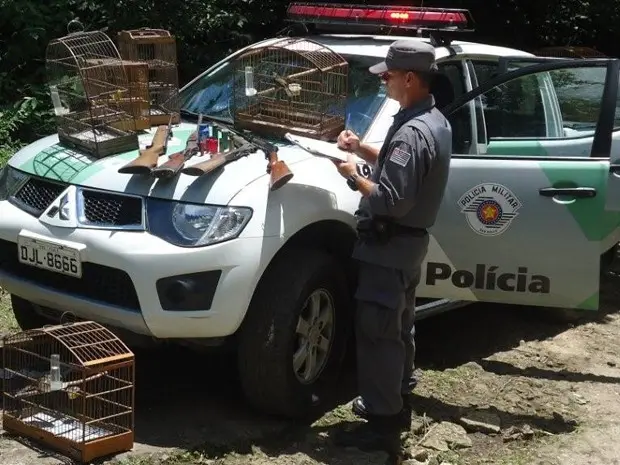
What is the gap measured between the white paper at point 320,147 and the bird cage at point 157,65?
0.95 m

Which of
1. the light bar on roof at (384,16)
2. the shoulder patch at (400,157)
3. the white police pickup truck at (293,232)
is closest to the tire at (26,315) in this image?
the white police pickup truck at (293,232)

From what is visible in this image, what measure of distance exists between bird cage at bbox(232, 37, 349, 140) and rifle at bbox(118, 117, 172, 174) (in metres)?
0.46

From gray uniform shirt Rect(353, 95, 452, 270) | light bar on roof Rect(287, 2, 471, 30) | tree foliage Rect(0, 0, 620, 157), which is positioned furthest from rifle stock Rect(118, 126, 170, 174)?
tree foliage Rect(0, 0, 620, 157)

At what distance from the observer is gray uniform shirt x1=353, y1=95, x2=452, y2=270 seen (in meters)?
3.81

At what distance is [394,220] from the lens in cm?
397

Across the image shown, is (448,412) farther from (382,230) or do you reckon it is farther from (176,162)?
(176,162)

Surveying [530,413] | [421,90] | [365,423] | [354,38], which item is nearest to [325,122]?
[421,90]

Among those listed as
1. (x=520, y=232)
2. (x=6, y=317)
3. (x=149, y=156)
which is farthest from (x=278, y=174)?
(x=6, y=317)

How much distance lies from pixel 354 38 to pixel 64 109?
1.82 meters

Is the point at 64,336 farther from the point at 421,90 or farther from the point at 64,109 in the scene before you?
the point at 421,90

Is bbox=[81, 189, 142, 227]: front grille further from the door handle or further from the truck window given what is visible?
the truck window

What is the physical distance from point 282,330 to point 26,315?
1609mm

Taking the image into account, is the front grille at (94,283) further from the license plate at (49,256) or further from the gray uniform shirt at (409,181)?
the gray uniform shirt at (409,181)

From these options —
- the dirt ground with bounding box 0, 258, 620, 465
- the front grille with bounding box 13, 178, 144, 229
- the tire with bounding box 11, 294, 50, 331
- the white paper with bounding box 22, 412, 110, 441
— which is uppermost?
the front grille with bounding box 13, 178, 144, 229
